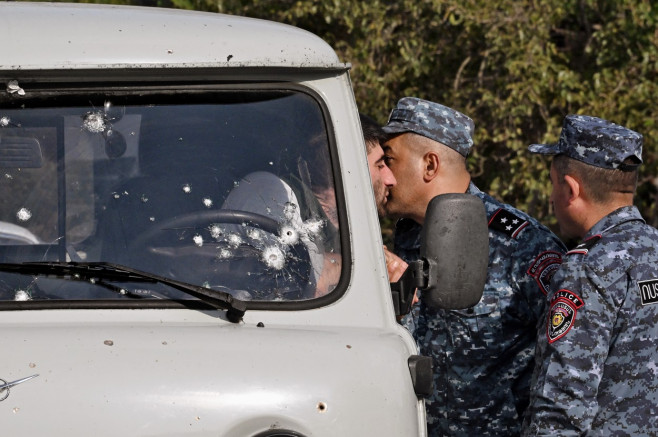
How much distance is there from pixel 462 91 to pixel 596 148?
5.25 meters

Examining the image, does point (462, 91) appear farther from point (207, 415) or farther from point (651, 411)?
point (207, 415)

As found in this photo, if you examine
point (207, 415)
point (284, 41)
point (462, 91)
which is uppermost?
point (284, 41)

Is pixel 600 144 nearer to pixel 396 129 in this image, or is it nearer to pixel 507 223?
pixel 507 223

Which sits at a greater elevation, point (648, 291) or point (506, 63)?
point (648, 291)

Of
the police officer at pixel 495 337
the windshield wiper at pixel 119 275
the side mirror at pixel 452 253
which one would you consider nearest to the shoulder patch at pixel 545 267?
the police officer at pixel 495 337

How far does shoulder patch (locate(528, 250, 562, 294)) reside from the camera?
3.48 m

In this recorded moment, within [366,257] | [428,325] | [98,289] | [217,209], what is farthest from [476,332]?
[98,289]

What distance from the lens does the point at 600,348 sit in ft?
9.98

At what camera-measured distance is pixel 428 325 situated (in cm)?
367

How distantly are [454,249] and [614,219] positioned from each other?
90 cm

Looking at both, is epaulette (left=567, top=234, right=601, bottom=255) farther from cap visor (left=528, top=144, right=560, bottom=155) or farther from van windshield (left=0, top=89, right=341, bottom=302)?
van windshield (left=0, top=89, right=341, bottom=302)

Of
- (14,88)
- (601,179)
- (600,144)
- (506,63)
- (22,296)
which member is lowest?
(506,63)

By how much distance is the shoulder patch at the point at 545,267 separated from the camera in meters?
3.48

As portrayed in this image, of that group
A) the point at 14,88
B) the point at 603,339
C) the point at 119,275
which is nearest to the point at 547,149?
the point at 603,339
